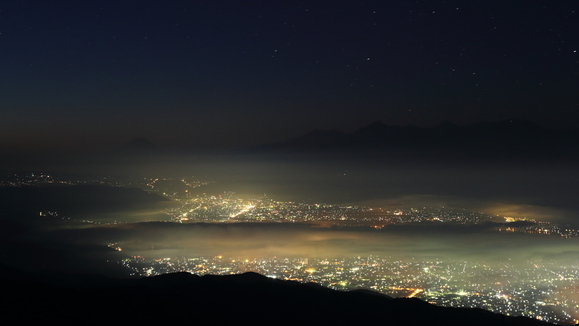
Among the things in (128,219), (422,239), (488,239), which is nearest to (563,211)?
(488,239)

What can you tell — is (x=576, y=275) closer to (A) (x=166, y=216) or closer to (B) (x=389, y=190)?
(A) (x=166, y=216)

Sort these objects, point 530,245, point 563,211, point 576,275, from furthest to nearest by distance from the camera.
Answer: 1. point 563,211
2. point 530,245
3. point 576,275

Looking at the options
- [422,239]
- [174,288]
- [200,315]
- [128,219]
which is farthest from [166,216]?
[200,315]

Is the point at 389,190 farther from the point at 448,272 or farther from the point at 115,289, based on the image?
the point at 115,289

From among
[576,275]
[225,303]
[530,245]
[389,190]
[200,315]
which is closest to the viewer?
[200,315]

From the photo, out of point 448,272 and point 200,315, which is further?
point 448,272

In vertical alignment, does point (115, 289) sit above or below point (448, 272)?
above
